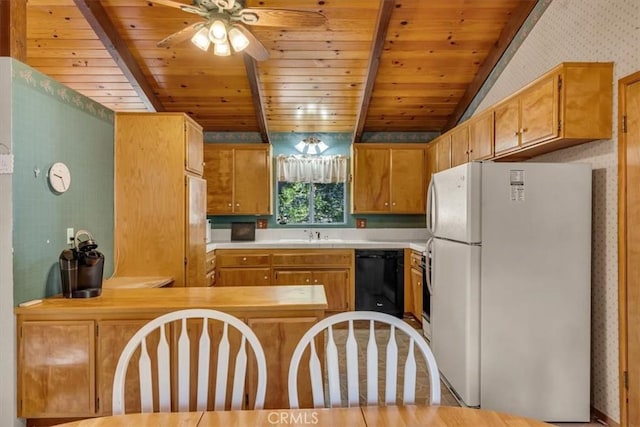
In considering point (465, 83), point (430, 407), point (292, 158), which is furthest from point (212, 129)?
point (430, 407)

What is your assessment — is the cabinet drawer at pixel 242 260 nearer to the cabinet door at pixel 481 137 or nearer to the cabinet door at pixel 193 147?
the cabinet door at pixel 193 147

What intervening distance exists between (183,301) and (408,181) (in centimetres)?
346

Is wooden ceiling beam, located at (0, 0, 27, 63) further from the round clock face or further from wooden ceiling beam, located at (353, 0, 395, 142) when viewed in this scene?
wooden ceiling beam, located at (353, 0, 395, 142)

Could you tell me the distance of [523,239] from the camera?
93.0 inches

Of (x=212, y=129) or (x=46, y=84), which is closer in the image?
(x=46, y=84)

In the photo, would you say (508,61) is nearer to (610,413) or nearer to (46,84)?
(610,413)

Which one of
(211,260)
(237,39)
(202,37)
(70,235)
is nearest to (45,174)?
(70,235)

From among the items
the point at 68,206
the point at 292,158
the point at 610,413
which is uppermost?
the point at 292,158

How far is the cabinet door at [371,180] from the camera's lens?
488cm

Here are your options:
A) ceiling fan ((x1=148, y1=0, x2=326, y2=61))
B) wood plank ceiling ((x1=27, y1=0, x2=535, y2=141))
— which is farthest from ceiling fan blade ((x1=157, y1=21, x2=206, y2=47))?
wood plank ceiling ((x1=27, y1=0, x2=535, y2=141))

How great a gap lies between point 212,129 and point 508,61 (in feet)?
11.7

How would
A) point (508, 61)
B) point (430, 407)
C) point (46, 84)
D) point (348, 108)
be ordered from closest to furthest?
point (430, 407) → point (46, 84) → point (508, 61) → point (348, 108)

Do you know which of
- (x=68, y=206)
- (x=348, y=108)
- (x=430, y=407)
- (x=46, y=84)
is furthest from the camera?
(x=348, y=108)

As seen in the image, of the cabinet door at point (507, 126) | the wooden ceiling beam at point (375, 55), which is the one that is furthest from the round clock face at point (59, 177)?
the cabinet door at point (507, 126)
